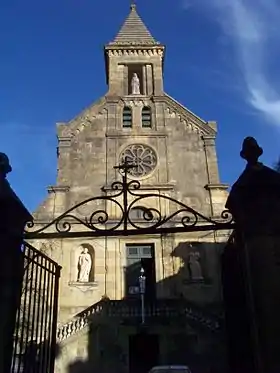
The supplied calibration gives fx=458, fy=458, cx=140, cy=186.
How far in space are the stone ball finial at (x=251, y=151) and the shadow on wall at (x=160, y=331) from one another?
12.9 metres

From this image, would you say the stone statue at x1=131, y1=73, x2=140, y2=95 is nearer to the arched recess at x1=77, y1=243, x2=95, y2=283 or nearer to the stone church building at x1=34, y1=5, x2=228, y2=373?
the stone church building at x1=34, y1=5, x2=228, y2=373

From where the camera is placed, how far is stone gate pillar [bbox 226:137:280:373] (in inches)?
201

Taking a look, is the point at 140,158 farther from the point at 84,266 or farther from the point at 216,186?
the point at 84,266

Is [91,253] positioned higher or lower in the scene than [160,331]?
higher

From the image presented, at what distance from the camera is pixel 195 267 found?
68.1 feet

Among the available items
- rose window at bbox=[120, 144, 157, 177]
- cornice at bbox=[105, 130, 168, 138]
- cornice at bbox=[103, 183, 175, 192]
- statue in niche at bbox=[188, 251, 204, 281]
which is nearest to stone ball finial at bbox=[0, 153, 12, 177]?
statue in niche at bbox=[188, 251, 204, 281]

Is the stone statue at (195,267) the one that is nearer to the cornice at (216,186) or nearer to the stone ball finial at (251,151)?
the cornice at (216,186)

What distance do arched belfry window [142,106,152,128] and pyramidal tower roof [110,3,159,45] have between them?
5.02 meters

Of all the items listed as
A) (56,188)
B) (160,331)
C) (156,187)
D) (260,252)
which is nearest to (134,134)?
(156,187)

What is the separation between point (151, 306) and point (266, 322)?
14278 mm

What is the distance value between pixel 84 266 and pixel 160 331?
471 centimetres

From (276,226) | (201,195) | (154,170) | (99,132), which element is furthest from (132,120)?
(276,226)

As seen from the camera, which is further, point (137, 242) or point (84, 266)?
point (137, 242)

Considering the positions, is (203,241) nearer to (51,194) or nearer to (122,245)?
(122,245)
